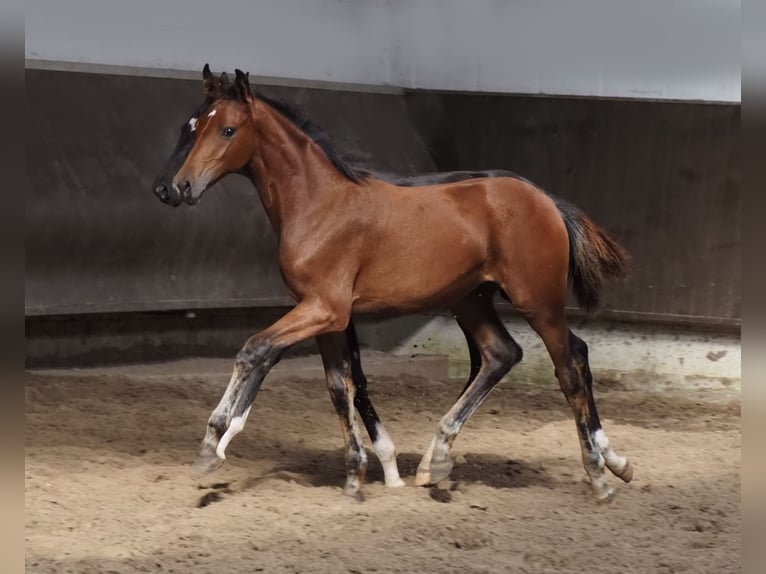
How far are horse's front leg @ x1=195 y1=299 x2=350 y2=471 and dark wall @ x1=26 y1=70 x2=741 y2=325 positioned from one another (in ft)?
9.38

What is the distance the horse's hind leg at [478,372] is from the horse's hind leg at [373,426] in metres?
0.14

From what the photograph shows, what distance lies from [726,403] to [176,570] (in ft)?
16.6

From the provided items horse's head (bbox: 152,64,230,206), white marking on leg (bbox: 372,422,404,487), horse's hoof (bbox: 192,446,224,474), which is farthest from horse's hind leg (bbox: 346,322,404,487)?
horse's head (bbox: 152,64,230,206)

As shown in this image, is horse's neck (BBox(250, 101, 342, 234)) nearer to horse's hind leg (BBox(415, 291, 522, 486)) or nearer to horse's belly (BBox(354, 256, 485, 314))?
horse's belly (BBox(354, 256, 485, 314))

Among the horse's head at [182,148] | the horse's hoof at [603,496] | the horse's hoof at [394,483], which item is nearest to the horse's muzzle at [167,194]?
the horse's head at [182,148]

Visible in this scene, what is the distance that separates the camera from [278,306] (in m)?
7.93

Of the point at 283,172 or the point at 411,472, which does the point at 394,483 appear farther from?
the point at 283,172

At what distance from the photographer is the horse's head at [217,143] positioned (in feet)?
13.9

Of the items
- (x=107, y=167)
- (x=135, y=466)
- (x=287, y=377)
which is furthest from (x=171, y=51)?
(x=135, y=466)

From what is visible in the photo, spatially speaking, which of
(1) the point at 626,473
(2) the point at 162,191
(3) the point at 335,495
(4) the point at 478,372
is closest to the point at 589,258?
(4) the point at 478,372

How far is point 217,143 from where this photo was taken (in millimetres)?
4270

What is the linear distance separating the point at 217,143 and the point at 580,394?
1993mm

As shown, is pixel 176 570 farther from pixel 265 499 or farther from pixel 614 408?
pixel 614 408

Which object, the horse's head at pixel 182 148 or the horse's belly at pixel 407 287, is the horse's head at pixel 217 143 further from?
the horse's belly at pixel 407 287
